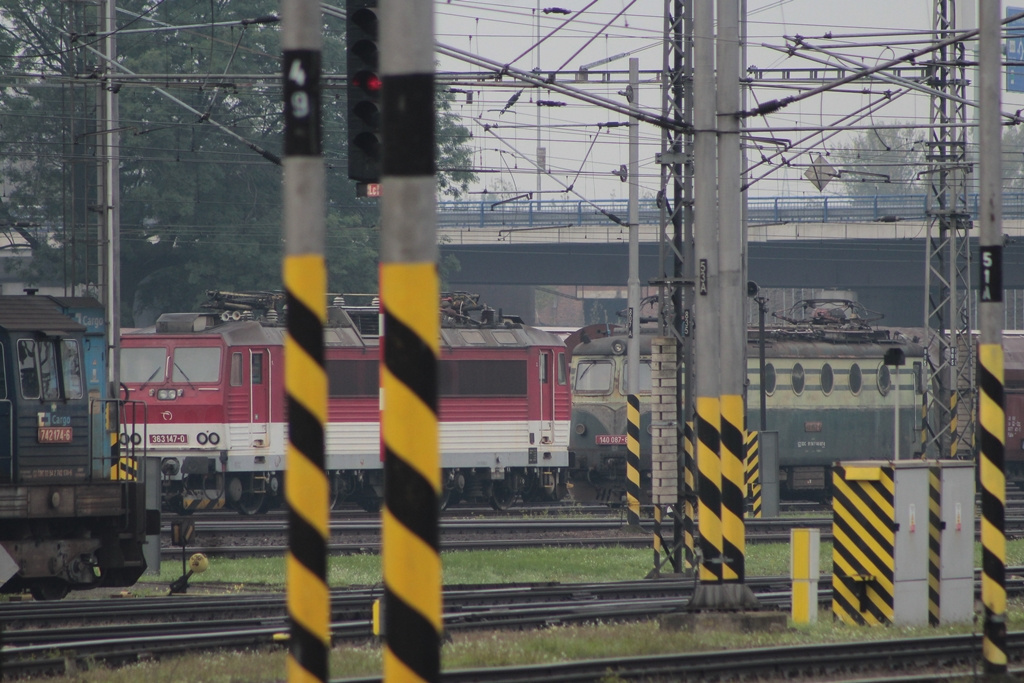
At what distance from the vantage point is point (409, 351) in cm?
422

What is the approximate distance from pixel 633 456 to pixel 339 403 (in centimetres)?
733

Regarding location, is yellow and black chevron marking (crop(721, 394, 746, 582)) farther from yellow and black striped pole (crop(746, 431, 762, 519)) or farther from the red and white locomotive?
yellow and black striped pole (crop(746, 431, 762, 519))

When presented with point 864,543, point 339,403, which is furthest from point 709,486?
point 339,403

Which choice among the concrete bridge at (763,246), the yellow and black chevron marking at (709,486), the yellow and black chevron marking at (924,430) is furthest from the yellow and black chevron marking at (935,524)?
the concrete bridge at (763,246)

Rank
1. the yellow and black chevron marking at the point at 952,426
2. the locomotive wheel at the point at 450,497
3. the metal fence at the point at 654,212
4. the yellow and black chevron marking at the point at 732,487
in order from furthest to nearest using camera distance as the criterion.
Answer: the metal fence at the point at 654,212, the locomotive wheel at the point at 450,497, the yellow and black chevron marking at the point at 952,426, the yellow and black chevron marking at the point at 732,487

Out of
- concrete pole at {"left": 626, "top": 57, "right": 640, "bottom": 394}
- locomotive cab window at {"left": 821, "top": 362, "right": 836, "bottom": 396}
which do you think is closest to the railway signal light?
concrete pole at {"left": 626, "top": 57, "right": 640, "bottom": 394}

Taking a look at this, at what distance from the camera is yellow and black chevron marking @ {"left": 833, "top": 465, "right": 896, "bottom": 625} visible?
13789 millimetres

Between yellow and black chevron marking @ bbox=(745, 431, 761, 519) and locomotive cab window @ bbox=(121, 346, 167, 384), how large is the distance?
12.2 meters

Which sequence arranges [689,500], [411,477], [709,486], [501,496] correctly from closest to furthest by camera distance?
[411,477] < [709,486] < [689,500] < [501,496]

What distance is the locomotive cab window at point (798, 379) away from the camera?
32250mm

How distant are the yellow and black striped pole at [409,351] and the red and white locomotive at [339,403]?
68.5 feet

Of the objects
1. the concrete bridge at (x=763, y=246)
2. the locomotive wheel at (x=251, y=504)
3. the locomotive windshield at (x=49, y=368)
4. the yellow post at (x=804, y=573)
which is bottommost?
the locomotive wheel at (x=251, y=504)

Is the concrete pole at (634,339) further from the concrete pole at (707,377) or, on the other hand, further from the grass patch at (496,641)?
the concrete pole at (707,377)

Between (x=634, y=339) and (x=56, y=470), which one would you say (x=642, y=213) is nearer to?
(x=634, y=339)
